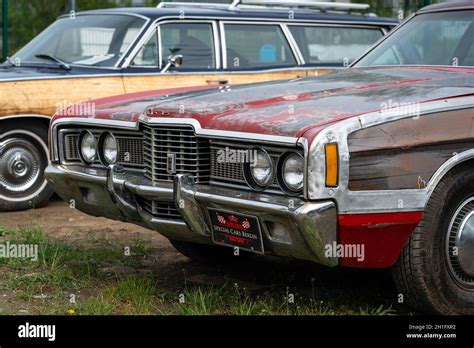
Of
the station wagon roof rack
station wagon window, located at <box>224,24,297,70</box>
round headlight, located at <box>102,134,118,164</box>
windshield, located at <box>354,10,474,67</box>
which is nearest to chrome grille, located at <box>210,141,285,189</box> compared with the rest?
round headlight, located at <box>102,134,118,164</box>

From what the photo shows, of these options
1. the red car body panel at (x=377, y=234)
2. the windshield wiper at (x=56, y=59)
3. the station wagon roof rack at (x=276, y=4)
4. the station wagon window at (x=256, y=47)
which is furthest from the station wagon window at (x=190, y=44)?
the red car body panel at (x=377, y=234)

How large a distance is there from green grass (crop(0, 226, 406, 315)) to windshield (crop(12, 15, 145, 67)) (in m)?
2.46

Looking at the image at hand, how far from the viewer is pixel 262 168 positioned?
165 inches

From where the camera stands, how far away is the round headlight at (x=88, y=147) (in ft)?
17.0

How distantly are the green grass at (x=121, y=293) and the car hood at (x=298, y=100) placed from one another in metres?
0.94

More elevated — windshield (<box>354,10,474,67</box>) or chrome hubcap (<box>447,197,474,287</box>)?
windshield (<box>354,10,474,67</box>)

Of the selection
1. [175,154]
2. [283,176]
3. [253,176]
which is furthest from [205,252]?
[283,176]

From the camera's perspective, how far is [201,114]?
14.6ft

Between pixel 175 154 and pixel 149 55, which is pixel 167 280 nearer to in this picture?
pixel 175 154

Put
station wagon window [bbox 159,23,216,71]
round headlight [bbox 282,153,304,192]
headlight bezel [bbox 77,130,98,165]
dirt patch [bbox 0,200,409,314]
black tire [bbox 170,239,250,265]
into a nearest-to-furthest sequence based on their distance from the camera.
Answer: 1. round headlight [bbox 282,153,304,192]
2. dirt patch [bbox 0,200,409,314]
3. headlight bezel [bbox 77,130,98,165]
4. black tire [bbox 170,239,250,265]
5. station wagon window [bbox 159,23,216,71]

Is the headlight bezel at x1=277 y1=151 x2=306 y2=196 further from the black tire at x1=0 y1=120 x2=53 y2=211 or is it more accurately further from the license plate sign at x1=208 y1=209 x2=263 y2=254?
the black tire at x1=0 y1=120 x2=53 y2=211

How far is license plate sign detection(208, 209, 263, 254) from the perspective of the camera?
13.7 feet

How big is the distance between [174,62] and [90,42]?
77 centimetres

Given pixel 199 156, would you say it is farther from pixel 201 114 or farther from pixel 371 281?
pixel 371 281
